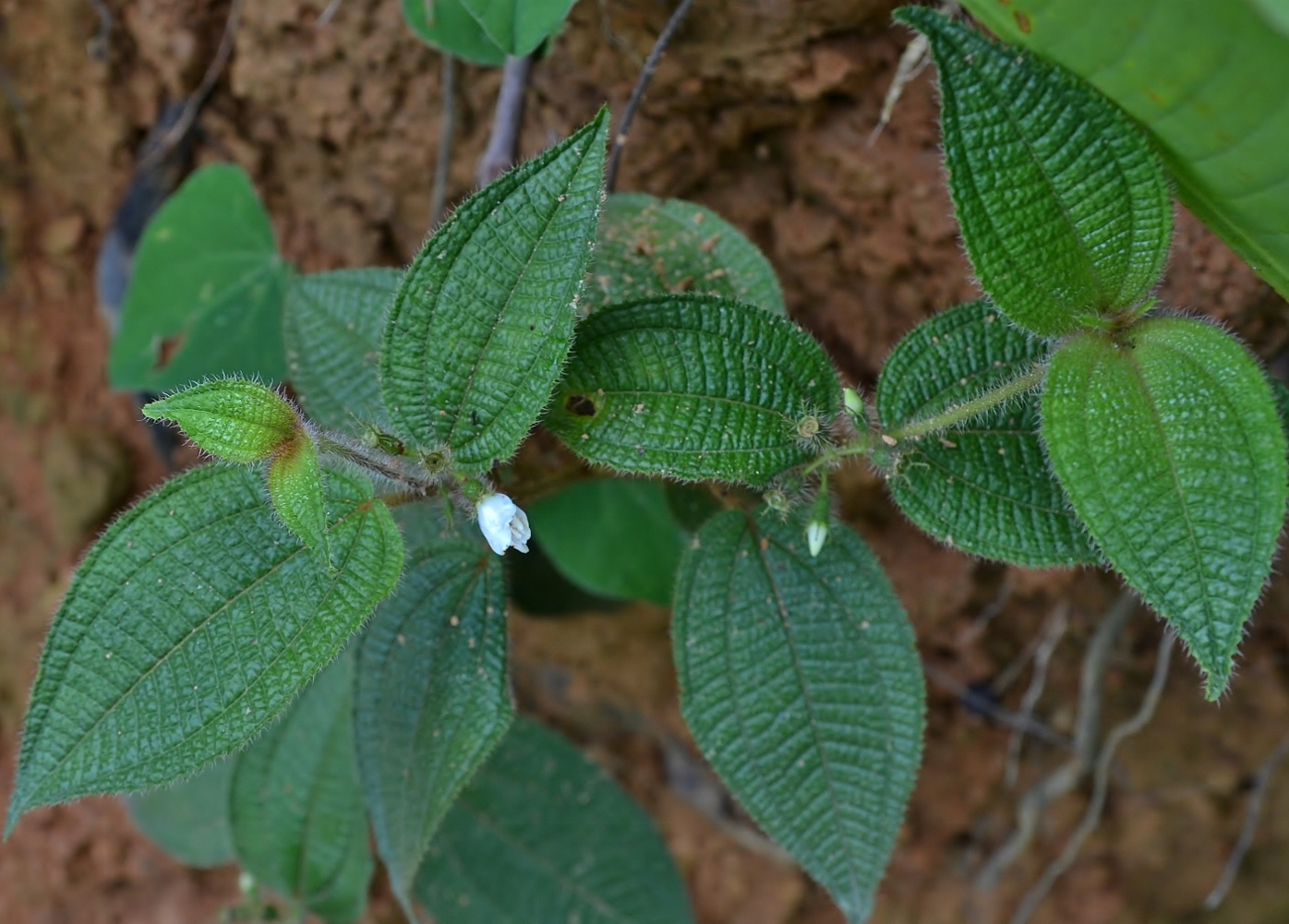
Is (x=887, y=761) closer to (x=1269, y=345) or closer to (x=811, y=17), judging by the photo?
(x=1269, y=345)

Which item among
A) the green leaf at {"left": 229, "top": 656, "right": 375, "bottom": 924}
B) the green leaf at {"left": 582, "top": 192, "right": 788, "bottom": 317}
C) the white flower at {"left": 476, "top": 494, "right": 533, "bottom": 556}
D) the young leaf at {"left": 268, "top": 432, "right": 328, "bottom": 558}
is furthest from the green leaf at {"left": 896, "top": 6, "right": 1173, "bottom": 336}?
the green leaf at {"left": 229, "top": 656, "right": 375, "bottom": 924}

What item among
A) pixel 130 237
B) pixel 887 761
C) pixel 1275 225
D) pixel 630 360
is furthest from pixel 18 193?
pixel 1275 225

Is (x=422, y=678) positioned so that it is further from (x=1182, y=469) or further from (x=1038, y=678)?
(x=1038, y=678)

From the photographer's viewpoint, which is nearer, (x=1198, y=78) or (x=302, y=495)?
(x=1198, y=78)

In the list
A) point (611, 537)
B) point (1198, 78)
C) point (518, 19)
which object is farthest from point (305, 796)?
point (1198, 78)

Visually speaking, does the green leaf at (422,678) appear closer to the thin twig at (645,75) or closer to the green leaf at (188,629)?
the green leaf at (188,629)

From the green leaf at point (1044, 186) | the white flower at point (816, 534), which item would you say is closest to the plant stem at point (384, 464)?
the white flower at point (816, 534)
